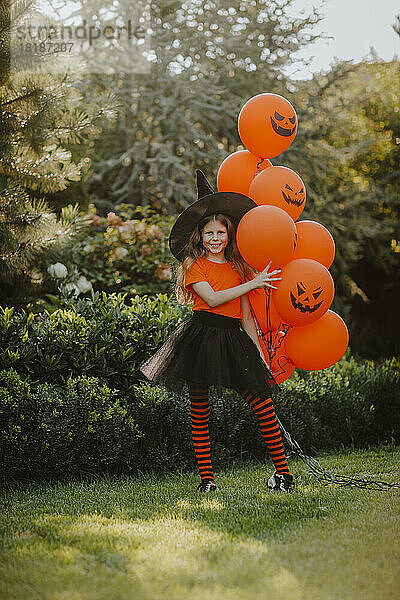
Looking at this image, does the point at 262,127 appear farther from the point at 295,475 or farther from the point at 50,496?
the point at 50,496

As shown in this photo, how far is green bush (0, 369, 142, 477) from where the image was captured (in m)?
3.40

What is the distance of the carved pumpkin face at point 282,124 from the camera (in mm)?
3262

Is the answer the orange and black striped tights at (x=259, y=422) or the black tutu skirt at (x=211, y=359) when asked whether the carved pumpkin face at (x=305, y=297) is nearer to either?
the black tutu skirt at (x=211, y=359)

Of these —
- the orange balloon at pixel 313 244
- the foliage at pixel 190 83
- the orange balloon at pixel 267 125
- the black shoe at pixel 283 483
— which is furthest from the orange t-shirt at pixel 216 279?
the foliage at pixel 190 83

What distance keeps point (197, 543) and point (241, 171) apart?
79.0 inches

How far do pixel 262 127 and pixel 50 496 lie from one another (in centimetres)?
A: 226

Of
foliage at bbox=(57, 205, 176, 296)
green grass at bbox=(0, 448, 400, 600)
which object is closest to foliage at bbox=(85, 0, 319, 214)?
foliage at bbox=(57, 205, 176, 296)

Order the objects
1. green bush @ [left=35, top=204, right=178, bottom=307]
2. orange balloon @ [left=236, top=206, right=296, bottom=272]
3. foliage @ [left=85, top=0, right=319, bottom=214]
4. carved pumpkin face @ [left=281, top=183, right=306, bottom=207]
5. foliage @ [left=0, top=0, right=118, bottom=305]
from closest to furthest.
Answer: orange balloon @ [left=236, top=206, right=296, bottom=272]
carved pumpkin face @ [left=281, top=183, right=306, bottom=207]
foliage @ [left=0, top=0, right=118, bottom=305]
green bush @ [left=35, top=204, right=178, bottom=307]
foliage @ [left=85, top=0, right=319, bottom=214]

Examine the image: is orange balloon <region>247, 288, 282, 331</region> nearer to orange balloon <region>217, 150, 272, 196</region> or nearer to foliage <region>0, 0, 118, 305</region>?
orange balloon <region>217, 150, 272, 196</region>

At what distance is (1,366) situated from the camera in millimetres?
3676

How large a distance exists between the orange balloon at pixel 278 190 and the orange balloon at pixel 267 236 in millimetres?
152

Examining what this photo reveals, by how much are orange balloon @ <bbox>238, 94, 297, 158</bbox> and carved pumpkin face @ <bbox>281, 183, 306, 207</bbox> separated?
29 centimetres

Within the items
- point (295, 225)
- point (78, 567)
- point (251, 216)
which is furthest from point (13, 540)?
point (295, 225)

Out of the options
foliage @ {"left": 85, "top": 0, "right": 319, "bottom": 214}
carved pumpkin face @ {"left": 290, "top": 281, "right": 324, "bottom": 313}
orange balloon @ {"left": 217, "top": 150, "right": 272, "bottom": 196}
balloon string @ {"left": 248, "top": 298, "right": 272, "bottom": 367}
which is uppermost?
foliage @ {"left": 85, "top": 0, "right": 319, "bottom": 214}
